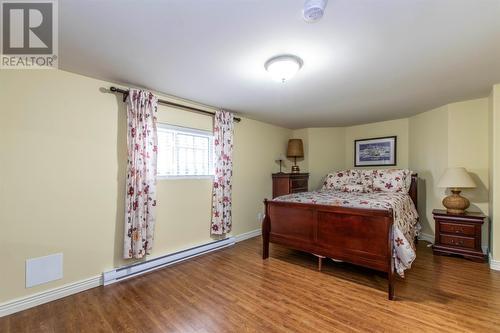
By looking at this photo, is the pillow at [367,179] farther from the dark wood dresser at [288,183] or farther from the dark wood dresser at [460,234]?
the dark wood dresser at [288,183]

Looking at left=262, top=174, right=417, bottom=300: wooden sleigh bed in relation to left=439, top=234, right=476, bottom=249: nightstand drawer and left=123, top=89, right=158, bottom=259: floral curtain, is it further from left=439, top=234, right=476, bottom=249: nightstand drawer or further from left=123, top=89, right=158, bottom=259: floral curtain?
left=439, top=234, right=476, bottom=249: nightstand drawer

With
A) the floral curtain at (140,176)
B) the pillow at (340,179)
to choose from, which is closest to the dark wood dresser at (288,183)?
the pillow at (340,179)

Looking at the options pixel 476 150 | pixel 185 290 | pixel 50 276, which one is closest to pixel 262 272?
pixel 185 290

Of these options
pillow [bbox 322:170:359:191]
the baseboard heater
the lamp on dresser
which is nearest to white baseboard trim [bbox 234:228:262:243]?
the baseboard heater

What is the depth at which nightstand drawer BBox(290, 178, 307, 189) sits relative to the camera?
14.6 ft

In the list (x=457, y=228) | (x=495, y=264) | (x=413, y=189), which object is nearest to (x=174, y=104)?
(x=413, y=189)

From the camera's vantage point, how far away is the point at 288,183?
4.39 meters

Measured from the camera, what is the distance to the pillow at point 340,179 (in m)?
4.19

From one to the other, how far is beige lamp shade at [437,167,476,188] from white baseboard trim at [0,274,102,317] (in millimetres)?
4408

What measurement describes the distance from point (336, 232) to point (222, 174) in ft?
5.97

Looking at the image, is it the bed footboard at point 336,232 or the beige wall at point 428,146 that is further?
the beige wall at point 428,146

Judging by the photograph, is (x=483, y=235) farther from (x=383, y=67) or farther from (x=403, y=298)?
(x=383, y=67)

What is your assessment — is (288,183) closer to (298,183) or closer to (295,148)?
(298,183)

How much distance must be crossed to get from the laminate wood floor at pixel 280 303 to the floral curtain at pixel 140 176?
438 millimetres
